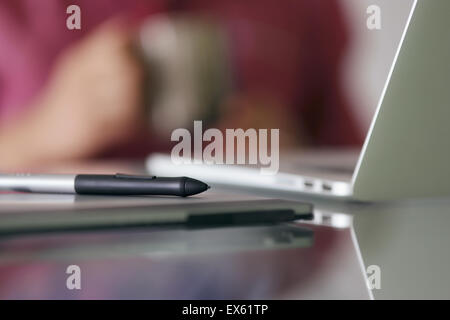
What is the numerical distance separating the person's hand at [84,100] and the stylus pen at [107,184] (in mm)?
813

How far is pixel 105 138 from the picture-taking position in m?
1.33

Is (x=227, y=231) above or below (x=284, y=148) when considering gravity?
below

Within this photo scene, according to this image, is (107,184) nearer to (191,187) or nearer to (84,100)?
(191,187)

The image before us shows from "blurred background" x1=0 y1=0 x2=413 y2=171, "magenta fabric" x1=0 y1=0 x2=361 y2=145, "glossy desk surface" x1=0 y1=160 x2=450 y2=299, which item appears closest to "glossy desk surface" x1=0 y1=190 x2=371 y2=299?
"glossy desk surface" x1=0 y1=160 x2=450 y2=299

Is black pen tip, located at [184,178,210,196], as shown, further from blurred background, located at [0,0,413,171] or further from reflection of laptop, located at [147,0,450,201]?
blurred background, located at [0,0,413,171]

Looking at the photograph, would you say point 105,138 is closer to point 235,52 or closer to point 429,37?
point 235,52

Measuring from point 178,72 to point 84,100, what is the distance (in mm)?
216

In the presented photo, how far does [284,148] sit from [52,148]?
562 millimetres

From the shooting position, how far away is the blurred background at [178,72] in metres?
1.30

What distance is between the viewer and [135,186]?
449 millimetres

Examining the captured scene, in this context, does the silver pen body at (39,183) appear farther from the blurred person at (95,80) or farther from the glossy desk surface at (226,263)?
the blurred person at (95,80)

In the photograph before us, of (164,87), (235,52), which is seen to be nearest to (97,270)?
(164,87)

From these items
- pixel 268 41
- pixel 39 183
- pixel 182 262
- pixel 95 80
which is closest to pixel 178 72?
pixel 95 80
